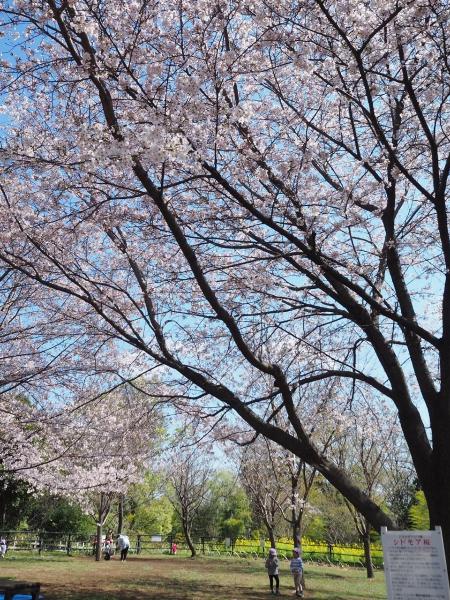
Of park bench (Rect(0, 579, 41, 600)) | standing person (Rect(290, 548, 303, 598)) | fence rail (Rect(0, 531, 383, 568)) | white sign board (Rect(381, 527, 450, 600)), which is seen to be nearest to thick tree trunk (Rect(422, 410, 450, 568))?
white sign board (Rect(381, 527, 450, 600))

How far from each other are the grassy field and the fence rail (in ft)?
21.5

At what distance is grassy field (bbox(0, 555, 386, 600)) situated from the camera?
1045 centimetres

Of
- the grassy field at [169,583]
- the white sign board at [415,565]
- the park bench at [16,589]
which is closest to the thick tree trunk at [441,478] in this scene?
the white sign board at [415,565]

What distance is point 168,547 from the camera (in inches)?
1174

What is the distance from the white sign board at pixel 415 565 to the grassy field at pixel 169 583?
273 inches

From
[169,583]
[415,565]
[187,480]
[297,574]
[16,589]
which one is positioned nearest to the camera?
[415,565]

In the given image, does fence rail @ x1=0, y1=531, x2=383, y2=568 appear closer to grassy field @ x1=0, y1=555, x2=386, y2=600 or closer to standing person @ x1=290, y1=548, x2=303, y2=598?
grassy field @ x1=0, y1=555, x2=386, y2=600

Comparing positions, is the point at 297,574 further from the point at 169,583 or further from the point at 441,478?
the point at 441,478

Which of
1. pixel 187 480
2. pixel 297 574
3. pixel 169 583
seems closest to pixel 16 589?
pixel 169 583

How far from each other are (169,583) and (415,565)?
10388mm

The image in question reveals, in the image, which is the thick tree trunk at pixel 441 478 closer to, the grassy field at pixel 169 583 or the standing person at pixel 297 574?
the grassy field at pixel 169 583

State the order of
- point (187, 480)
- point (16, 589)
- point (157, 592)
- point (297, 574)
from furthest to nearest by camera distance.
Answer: point (187, 480) → point (297, 574) → point (157, 592) → point (16, 589)

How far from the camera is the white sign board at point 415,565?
398 cm

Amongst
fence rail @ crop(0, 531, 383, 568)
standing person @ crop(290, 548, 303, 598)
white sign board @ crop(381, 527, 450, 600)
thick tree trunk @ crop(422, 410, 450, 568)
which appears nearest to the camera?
white sign board @ crop(381, 527, 450, 600)
